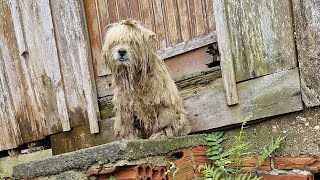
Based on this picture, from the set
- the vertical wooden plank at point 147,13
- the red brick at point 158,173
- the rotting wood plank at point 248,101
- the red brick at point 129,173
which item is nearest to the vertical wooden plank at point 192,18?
the vertical wooden plank at point 147,13

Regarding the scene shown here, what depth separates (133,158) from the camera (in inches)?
137

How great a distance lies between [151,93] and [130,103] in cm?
20

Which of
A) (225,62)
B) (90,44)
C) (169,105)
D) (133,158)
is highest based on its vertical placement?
(90,44)

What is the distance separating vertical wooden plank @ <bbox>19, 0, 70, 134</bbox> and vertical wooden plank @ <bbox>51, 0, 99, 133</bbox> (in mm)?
76

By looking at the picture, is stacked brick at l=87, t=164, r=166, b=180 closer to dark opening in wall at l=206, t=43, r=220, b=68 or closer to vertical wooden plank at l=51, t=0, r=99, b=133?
dark opening in wall at l=206, t=43, r=220, b=68

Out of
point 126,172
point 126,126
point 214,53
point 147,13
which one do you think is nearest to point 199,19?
point 214,53

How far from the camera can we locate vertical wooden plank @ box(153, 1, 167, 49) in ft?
16.7

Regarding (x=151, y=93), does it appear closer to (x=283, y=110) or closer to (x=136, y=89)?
(x=136, y=89)

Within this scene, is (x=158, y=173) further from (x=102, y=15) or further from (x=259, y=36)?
(x=102, y=15)

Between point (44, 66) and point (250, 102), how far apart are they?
2.65 m

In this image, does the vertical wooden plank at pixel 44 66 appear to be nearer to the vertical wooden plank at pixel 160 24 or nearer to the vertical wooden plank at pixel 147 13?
the vertical wooden plank at pixel 147 13

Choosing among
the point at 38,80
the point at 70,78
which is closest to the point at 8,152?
the point at 38,80

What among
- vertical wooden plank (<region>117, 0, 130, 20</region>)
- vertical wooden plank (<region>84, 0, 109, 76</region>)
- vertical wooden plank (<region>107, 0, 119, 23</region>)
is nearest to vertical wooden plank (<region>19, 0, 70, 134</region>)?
vertical wooden plank (<region>84, 0, 109, 76</region>)

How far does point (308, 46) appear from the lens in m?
3.96
